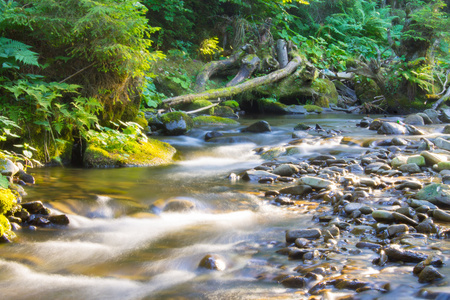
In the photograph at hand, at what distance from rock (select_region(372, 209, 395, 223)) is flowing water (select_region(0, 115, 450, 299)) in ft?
1.98

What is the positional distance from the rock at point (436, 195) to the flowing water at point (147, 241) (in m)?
1.21

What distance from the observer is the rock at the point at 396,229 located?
3.07 metres

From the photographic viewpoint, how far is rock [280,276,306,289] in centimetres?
241

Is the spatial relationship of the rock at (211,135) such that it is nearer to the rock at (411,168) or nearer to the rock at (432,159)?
the rock at (411,168)

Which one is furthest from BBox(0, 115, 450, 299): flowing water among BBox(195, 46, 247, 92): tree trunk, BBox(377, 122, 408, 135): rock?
BBox(195, 46, 247, 92): tree trunk

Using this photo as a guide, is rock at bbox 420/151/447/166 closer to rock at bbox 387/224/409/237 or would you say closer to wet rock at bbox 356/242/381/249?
rock at bbox 387/224/409/237

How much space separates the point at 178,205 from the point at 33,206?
1.42 m

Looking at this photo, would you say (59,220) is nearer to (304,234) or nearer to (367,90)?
(304,234)

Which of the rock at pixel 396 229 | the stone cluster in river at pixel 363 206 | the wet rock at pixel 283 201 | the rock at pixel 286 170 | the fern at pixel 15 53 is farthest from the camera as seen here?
the rock at pixel 286 170

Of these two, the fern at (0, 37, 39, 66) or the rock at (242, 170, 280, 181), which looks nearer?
the fern at (0, 37, 39, 66)

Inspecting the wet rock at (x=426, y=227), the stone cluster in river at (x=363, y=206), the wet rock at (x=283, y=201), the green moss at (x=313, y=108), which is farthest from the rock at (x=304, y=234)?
the green moss at (x=313, y=108)

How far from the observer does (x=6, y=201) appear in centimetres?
338

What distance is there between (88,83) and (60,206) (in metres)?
2.61

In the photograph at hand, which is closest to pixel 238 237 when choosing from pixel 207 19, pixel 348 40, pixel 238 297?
A: pixel 238 297
